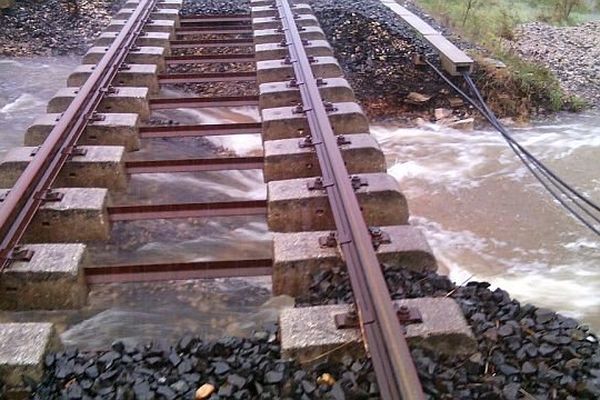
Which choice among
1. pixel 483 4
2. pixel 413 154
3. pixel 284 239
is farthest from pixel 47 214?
pixel 483 4

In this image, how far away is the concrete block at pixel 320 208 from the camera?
390cm

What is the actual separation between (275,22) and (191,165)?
12.2 feet

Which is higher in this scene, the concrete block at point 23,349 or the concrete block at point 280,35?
the concrete block at point 280,35

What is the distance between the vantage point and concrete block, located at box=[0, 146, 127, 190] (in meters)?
4.39

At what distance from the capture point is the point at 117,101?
18.5 feet

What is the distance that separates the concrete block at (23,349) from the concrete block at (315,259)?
116cm

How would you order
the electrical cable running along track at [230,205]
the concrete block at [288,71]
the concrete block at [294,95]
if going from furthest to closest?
the concrete block at [288,71] → the concrete block at [294,95] → the electrical cable running along track at [230,205]

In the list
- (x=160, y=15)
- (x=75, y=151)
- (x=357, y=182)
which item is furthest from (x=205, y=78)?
(x=357, y=182)

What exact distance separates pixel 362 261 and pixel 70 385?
1422 millimetres

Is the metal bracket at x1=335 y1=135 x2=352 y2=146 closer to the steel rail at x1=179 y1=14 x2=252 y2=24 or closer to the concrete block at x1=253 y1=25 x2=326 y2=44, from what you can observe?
the concrete block at x1=253 y1=25 x2=326 y2=44

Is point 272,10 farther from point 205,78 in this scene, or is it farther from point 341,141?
point 341,141

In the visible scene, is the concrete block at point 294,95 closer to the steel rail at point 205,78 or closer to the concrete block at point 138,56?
the steel rail at point 205,78

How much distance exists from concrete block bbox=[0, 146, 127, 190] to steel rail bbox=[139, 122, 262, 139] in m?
0.80

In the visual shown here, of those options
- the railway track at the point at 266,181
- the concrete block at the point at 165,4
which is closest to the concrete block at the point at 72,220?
the railway track at the point at 266,181
